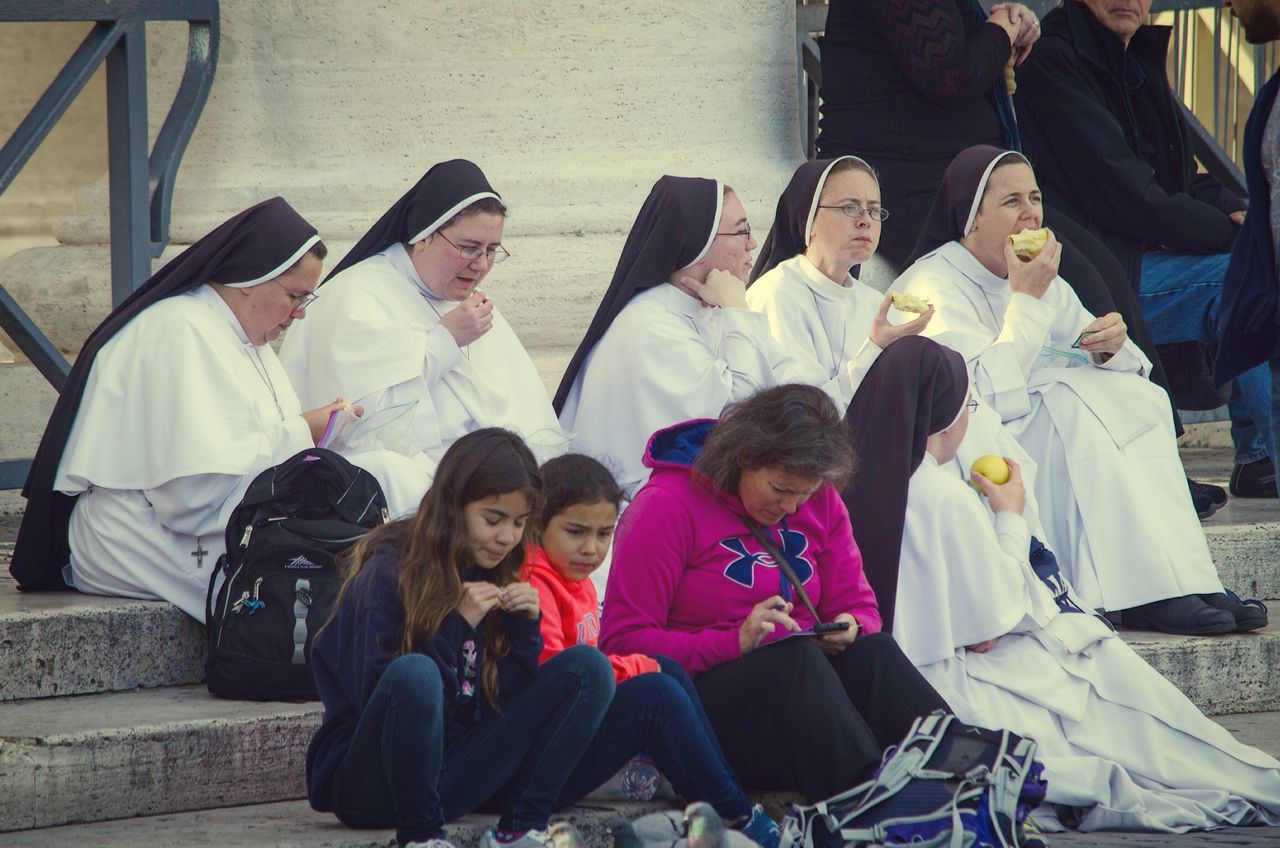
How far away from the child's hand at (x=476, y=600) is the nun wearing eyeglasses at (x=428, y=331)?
1409mm

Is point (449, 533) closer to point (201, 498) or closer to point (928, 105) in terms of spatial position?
point (201, 498)

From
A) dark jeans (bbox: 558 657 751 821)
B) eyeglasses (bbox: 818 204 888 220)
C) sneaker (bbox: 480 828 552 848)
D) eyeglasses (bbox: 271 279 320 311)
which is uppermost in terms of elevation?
eyeglasses (bbox: 818 204 888 220)

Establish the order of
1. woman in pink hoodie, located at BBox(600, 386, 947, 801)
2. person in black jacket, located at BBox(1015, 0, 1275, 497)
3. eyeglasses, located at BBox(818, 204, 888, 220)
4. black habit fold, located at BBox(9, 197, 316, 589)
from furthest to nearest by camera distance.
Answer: person in black jacket, located at BBox(1015, 0, 1275, 497) < eyeglasses, located at BBox(818, 204, 888, 220) < black habit fold, located at BBox(9, 197, 316, 589) < woman in pink hoodie, located at BBox(600, 386, 947, 801)

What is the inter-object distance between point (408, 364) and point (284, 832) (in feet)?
5.66

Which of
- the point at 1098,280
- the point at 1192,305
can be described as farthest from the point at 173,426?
the point at 1192,305

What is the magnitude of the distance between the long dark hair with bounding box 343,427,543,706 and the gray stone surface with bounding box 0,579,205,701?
3.19ft

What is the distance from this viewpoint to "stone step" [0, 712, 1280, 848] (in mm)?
3898

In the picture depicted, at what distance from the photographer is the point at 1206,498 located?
6430mm

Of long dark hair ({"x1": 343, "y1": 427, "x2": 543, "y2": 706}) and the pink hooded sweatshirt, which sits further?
the pink hooded sweatshirt

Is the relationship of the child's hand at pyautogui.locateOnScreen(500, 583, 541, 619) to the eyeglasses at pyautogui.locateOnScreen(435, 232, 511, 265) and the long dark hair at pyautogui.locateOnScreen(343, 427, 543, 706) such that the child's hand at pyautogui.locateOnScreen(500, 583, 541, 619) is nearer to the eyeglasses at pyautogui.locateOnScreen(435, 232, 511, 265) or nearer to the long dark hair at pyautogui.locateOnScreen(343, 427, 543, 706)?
the long dark hair at pyautogui.locateOnScreen(343, 427, 543, 706)

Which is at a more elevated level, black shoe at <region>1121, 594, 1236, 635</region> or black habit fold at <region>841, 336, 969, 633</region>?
black habit fold at <region>841, 336, 969, 633</region>

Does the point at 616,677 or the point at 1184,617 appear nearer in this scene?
the point at 616,677

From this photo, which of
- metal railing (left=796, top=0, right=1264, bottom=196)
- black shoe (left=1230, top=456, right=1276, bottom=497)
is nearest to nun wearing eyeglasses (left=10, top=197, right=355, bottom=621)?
black shoe (left=1230, top=456, right=1276, bottom=497)

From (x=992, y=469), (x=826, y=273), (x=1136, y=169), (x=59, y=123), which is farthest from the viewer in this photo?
(x=59, y=123)
